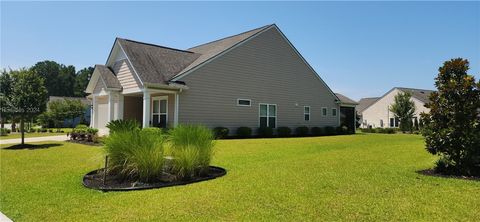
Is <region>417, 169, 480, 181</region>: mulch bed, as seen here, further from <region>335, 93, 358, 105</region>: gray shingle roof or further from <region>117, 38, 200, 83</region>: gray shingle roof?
<region>335, 93, 358, 105</region>: gray shingle roof

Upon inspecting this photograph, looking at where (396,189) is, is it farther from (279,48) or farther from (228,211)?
(279,48)

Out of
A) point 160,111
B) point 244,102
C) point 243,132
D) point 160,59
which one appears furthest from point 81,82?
point 243,132

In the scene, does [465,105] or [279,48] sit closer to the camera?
[465,105]

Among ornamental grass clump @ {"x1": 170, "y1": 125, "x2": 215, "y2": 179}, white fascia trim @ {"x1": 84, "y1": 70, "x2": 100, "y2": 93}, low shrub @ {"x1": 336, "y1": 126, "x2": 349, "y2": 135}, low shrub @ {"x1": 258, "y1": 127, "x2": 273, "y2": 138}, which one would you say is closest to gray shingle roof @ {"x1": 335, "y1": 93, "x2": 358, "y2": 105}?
low shrub @ {"x1": 336, "y1": 126, "x2": 349, "y2": 135}

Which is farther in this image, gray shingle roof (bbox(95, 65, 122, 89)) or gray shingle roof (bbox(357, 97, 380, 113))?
gray shingle roof (bbox(357, 97, 380, 113))

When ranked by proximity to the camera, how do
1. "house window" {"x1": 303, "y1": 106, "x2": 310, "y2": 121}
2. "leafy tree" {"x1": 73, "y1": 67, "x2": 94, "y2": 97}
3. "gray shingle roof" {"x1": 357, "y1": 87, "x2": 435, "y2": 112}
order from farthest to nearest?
"leafy tree" {"x1": 73, "y1": 67, "x2": 94, "y2": 97}, "gray shingle roof" {"x1": 357, "y1": 87, "x2": 435, "y2": 112}, "house window" {"x1": 303, "y1": 106, "x2": 310, "y2": 121}

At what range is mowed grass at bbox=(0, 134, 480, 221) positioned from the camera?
5215mm

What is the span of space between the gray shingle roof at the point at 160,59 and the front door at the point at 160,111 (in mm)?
1758

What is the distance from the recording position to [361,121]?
193ft

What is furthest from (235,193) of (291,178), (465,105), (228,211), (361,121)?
(361,121)

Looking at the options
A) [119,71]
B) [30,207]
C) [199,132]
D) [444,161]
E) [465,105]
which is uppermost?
[119,71]

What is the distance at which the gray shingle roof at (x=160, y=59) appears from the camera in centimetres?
2038

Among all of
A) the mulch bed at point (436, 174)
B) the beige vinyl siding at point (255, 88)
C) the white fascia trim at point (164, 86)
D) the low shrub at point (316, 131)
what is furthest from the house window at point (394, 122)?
the mulch bed at point (436, 174)

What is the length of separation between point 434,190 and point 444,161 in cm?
238
